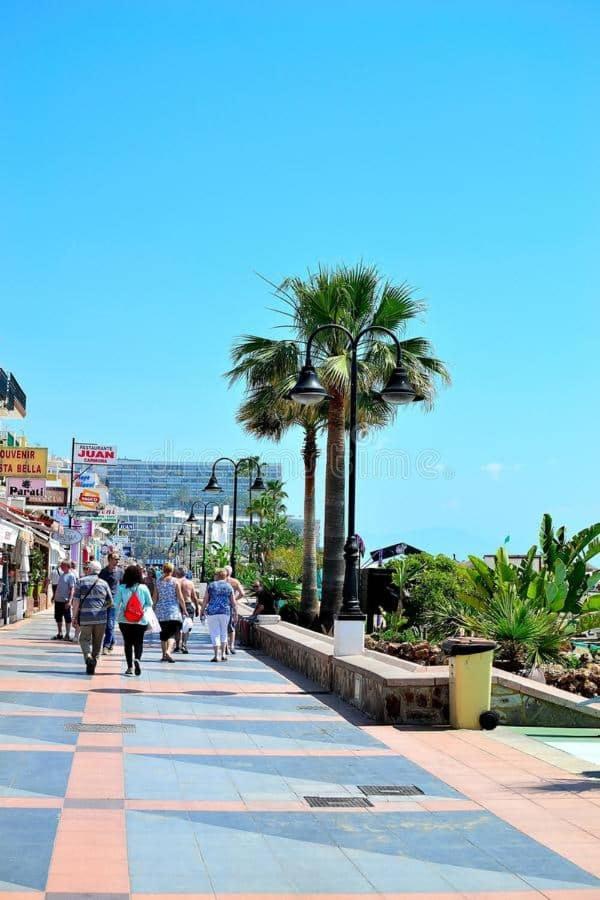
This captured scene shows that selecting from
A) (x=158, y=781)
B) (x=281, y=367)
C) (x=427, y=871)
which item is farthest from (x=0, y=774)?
(x=281, y=367)

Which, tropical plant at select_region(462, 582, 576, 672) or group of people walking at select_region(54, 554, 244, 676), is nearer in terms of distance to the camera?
group of people walking at select_region(54, 554, 244, 676)

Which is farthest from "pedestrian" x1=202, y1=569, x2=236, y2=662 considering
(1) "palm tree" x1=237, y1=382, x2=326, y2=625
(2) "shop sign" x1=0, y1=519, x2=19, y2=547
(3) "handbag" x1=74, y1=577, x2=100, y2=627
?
(2) "shop sign" x1=0, y1=519, x2=19, y2=547

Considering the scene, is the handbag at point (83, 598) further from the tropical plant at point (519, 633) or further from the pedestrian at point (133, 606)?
the tropical plant at point (519, 633)

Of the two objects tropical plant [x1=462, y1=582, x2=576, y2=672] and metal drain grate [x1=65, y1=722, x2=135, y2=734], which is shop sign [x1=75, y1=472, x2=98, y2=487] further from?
metal drain grate [x1=65, y1=722, x2=135, y2=734]

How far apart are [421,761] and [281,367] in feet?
57.8

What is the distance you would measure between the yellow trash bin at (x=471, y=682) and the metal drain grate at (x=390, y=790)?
3.08 metres

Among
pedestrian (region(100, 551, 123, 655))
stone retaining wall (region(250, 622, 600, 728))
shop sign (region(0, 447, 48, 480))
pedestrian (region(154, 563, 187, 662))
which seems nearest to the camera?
stone retaining wall (region(250, 622, 600, 728))

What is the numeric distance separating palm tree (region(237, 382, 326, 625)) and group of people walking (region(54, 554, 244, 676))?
316cm

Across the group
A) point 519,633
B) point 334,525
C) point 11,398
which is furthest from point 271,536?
point 519,633

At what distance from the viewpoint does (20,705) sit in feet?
41.8

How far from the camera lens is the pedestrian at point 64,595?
944 inches

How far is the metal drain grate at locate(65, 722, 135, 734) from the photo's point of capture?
36.1 ft

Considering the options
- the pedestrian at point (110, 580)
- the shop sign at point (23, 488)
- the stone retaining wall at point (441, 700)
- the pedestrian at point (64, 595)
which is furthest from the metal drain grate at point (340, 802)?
the shop sign at point (23, 488)

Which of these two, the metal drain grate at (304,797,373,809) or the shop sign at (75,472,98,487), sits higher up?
the shop sign at (75,472,98,487)
